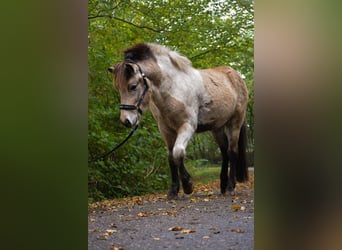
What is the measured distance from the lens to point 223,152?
356cm

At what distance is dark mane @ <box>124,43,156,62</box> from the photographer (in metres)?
3.50

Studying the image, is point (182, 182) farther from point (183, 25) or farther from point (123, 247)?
point (183, 25)

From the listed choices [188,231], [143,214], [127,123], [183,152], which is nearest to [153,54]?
[127,123]

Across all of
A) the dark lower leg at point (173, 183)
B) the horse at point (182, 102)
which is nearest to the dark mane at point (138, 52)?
Result: the horse at point (182, 102)

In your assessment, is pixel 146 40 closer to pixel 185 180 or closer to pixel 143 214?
pixel 185 180

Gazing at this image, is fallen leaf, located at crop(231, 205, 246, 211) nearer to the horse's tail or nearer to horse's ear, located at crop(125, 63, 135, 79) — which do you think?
the horse's tail

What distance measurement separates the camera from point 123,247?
3359 millimetres

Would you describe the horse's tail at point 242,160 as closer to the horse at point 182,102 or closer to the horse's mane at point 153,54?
the horse at point 182,102

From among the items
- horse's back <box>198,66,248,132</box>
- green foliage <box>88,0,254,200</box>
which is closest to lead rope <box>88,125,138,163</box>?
green foliage <box>88,0,254,200</box>

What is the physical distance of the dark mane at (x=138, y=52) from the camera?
3.50m

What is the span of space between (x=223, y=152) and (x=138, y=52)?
2.92 ft
